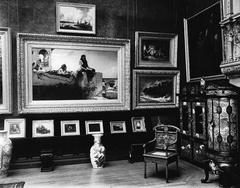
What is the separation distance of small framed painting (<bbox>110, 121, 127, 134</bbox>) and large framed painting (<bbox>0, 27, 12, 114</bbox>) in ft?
7.30

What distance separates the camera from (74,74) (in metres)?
5.89

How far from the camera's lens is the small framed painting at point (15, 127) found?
5.46 meters

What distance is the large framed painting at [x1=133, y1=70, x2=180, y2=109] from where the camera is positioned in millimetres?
6320

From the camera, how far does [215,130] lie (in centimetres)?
454

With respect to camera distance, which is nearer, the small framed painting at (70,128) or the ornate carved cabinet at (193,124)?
the ornate carved cabinet at (193,124)

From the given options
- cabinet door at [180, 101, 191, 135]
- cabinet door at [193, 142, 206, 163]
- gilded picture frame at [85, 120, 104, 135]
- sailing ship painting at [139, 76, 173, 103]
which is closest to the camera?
cabinet door at [193, 142, 206, 163]

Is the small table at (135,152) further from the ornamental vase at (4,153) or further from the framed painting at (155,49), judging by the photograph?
the ornamental vase at (4,153)

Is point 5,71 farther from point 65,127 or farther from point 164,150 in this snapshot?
point 164,150

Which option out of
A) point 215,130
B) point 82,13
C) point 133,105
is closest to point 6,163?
point 133,105

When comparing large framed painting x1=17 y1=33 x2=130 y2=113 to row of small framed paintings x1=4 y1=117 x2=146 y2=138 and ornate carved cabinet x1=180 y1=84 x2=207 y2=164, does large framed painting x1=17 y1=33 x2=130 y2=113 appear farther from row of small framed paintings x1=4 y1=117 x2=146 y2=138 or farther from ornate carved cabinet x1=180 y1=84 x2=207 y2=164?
ornate carved cabinet x1=180 y1=84 x2=207 y2=164

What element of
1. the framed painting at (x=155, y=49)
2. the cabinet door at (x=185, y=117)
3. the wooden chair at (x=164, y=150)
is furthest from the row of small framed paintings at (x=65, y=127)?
the framed painting at (x=155, y=49)

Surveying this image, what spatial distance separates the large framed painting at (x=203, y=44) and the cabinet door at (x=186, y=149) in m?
1.45

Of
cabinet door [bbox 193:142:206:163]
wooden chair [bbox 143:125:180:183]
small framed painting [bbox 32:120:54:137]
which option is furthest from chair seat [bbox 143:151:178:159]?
small framed painting [bbox 32:120:54:137]

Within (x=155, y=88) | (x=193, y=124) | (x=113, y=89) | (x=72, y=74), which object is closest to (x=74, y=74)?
(x=72, y=74)
